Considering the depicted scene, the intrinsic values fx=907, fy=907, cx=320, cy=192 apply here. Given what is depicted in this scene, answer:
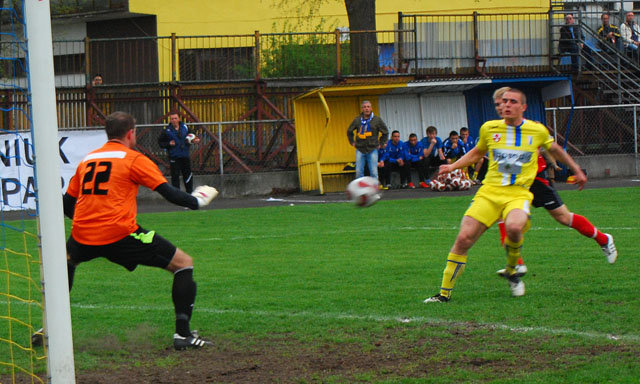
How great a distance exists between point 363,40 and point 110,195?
19702mm

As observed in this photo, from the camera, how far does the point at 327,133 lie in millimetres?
23375

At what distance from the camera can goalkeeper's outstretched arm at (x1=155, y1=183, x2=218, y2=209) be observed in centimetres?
656

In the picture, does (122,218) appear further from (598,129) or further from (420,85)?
(598,129)

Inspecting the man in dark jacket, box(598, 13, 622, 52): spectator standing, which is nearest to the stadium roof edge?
the man in dark jacket

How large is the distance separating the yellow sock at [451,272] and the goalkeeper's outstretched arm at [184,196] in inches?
93.0

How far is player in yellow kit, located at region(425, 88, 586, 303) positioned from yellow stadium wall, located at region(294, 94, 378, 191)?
47.4 feet

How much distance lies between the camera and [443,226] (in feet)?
46.4

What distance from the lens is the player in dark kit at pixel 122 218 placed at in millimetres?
6602

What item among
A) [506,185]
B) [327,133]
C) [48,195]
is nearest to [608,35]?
[327,133]

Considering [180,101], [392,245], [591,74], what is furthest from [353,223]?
[591,74]

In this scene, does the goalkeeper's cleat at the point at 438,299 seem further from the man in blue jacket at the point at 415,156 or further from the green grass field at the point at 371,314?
the man in blue jacket at the point at 415,156

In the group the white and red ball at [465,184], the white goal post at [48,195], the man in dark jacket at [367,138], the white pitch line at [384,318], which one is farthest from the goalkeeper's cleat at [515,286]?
the white and red ball at [465,184]

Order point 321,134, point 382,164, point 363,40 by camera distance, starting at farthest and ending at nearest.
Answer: point 363,40 → point 321,134 → point 382,164

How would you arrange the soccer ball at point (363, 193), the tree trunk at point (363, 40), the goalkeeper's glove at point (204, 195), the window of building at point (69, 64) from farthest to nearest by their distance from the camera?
the window of building at point (69, 64) → the tree trunk at point (363, 40) → the soccer ball at point (363, 193) → the goalkeeper's glove at point (204, 195)
